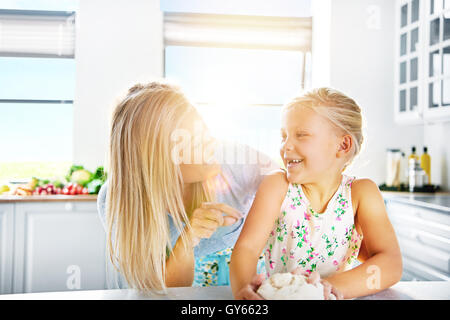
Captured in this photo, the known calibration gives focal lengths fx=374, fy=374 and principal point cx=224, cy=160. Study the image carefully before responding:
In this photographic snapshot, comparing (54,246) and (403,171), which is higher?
(403,171)

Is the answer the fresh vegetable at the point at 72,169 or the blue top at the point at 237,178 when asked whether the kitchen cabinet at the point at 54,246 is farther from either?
the blue top at the point at 237,178

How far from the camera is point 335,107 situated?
51 cm

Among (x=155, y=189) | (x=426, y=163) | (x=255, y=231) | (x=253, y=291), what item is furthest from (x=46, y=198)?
(x=426, y=163)

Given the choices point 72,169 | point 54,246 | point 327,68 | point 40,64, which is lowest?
point 54,246

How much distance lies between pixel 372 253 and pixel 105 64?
1.57 m

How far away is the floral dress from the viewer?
0.53 m

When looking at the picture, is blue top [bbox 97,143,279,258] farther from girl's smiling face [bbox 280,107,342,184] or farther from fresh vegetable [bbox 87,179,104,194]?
fresh vegetable [bbox 87,179,104,194]

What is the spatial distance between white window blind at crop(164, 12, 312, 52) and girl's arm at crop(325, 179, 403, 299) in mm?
983

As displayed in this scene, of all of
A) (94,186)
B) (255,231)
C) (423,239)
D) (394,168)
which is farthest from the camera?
(394,168)

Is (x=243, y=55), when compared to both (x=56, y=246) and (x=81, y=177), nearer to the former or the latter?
(x=81, y=177)

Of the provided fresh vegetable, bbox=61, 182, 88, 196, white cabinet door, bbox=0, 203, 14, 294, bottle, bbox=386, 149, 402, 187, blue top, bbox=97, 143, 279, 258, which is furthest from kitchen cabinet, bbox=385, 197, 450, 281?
white cabinet door, bbox=0, 203, 14, 294

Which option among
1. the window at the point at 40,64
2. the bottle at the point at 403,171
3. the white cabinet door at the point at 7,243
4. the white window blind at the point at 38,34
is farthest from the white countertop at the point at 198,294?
the bottle at the point at 403,171

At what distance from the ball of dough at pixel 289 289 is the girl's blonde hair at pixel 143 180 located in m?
0.17
